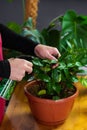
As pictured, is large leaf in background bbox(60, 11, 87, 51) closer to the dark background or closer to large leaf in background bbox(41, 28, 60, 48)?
large leaf in background bbox(41, 28, 60, 48)

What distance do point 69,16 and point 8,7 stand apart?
86 cm

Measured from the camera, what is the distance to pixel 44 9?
2.25 metres

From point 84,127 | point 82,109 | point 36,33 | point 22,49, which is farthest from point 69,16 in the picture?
point 84,127

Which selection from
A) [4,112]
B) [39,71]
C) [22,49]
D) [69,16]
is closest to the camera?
[39,71]

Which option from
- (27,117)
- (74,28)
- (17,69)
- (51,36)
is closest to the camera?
(17,69)

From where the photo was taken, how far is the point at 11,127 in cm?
97

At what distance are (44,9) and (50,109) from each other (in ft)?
4.77

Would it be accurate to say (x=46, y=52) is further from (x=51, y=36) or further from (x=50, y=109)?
(x=51, y=36)

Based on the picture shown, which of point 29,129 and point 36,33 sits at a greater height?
point 36,33

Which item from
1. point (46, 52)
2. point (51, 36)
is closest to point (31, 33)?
point (51, 36)

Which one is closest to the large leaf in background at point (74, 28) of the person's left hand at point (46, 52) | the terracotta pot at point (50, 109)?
the person's left hand at point (46, 52)

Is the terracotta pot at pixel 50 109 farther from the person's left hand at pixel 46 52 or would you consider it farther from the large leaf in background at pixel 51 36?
the large leaf in background at pixel 51 36

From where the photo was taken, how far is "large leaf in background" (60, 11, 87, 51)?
1.47m

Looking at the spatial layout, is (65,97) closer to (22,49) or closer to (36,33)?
(22,49)
